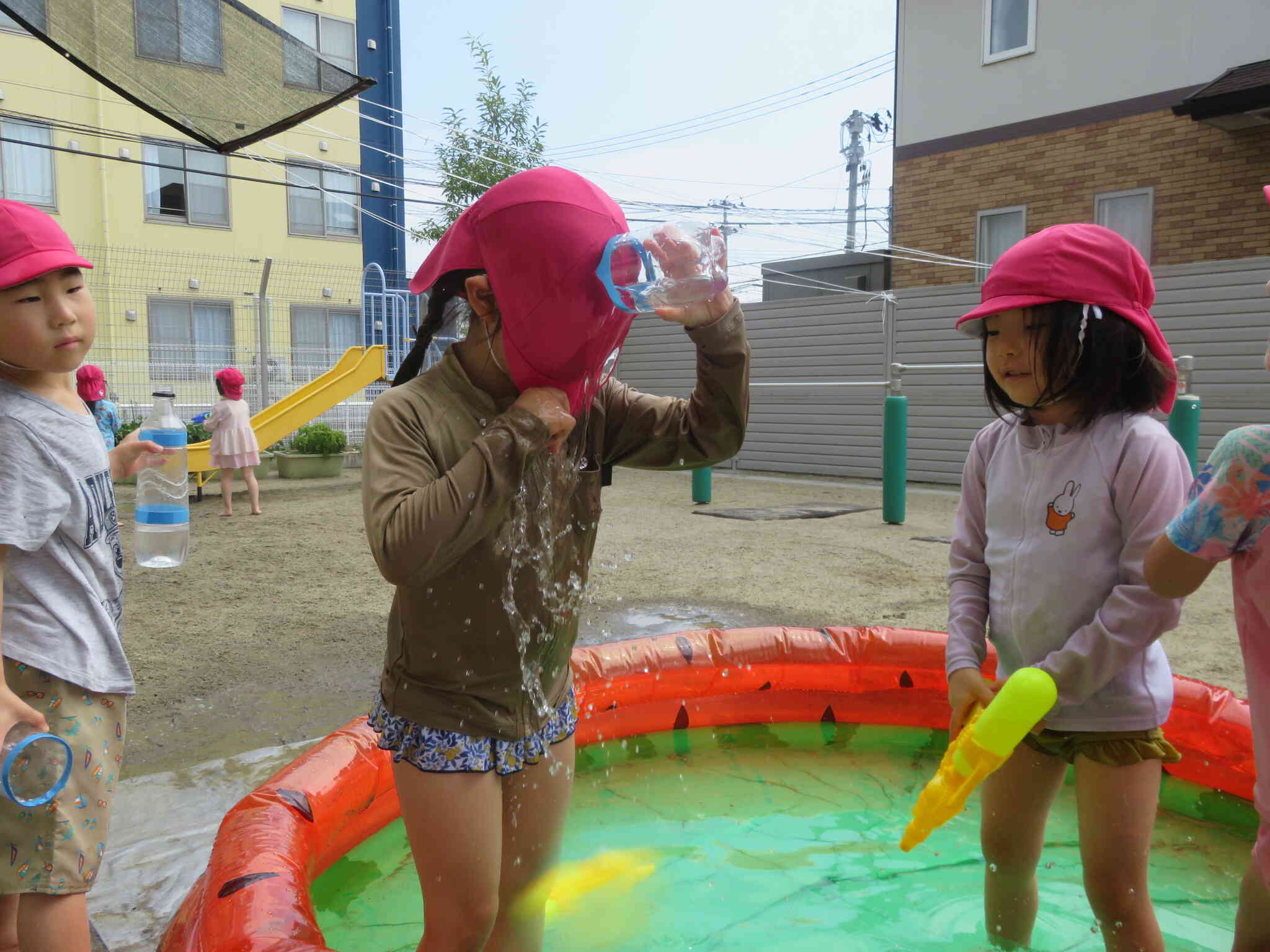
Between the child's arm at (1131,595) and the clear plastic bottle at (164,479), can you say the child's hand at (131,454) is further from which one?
the child's arm at (1131,595)

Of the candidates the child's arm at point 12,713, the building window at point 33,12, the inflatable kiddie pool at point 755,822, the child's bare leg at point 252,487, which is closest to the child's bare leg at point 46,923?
the inflatable kiddie pool at point 755,822

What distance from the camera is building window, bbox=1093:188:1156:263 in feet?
34.5

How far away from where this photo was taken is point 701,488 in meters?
9.30

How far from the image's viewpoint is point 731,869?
268cm

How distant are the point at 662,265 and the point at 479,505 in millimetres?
469

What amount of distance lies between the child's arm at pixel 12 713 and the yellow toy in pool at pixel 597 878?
1.28m

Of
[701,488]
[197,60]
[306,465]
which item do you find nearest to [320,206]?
[306,465]

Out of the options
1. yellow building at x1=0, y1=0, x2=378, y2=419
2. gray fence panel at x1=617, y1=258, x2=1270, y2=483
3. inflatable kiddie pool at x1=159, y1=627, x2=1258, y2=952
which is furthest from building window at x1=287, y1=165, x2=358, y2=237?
inflatable kiddie pool at x1=159, y1=627, x2=1258, y2=952

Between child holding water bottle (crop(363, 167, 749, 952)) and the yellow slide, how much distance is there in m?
9.27

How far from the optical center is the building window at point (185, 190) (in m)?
14.7

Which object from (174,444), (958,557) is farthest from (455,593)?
(174,444)

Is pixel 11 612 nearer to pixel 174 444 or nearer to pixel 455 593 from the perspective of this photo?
pixel 455 593

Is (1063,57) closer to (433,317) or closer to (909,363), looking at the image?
(909,363)

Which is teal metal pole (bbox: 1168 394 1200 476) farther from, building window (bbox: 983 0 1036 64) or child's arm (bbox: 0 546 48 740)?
building window (bbox: 983 0 1036 64)
